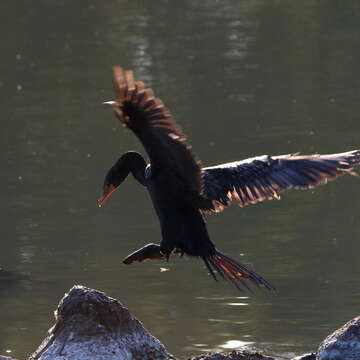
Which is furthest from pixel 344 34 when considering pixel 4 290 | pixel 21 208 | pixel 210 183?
pixel 210 183

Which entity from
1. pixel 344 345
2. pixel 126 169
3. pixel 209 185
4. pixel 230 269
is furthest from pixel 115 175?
pixel 344 345

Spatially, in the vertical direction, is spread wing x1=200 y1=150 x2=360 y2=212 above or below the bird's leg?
above

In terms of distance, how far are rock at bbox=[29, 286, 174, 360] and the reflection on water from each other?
156 centimetres

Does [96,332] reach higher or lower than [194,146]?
higher

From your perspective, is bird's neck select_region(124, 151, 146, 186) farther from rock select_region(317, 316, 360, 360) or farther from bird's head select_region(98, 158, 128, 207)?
rock select_region(317, 316, 360, 360)

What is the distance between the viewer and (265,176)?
312 inches

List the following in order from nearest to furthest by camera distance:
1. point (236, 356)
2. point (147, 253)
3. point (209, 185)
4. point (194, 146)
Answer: point (236, 356) → point (209, 185) → point (147, 253) → point (194, 146)

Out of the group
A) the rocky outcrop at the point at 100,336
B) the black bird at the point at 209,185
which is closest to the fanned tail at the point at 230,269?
the black bird at the point at 209,185

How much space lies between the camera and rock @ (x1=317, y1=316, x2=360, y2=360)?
7.21m

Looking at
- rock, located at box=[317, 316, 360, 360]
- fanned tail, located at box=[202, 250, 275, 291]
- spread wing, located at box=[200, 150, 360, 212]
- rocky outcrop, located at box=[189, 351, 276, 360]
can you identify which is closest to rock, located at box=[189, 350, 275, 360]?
rocky outcrop, located at box=[189, 351, 276, 360]

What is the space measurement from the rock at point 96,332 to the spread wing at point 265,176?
919 millimetres

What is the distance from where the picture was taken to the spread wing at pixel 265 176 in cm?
781

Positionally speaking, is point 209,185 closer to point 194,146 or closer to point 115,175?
point 115,175

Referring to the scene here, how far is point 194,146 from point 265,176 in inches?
310
